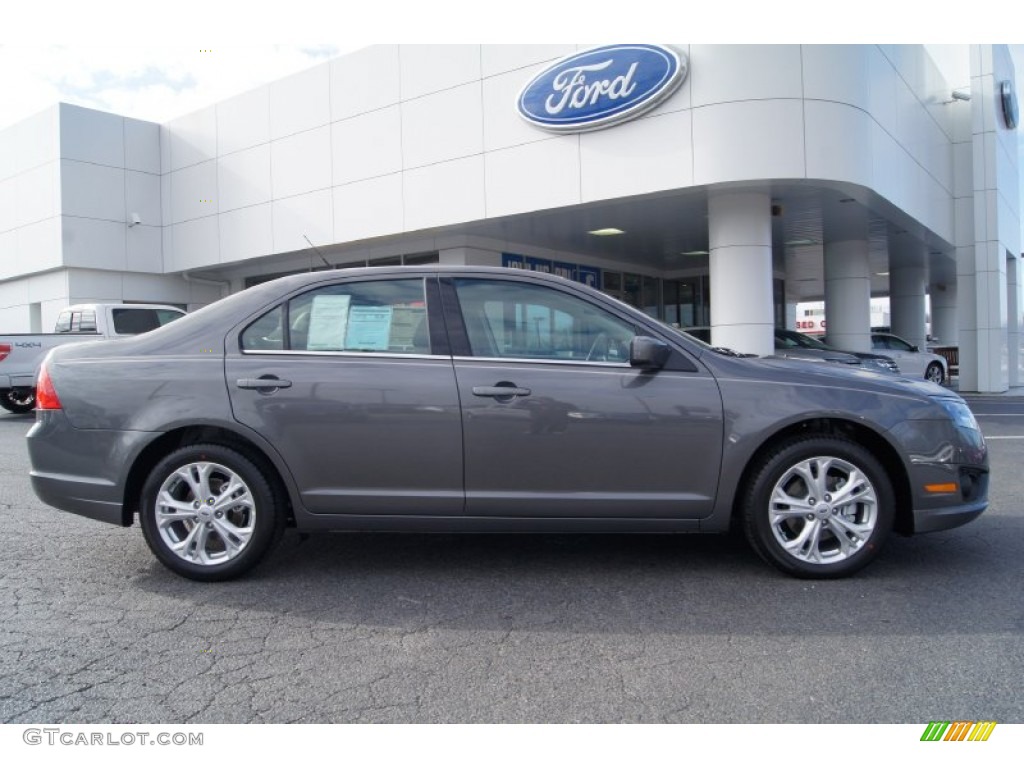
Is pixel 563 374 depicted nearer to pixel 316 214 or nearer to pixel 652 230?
pixel 652 230

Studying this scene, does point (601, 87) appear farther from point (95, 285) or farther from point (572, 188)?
point (95, 285)

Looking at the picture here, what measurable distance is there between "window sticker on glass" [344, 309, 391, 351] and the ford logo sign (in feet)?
29.6

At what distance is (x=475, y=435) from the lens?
162 inches

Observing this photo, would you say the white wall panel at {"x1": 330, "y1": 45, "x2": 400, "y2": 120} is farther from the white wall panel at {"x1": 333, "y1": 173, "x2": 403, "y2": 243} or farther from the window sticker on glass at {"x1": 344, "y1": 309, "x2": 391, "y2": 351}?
the window sticker on glass at {"x1": 344, "y1": 309, "x2": 391, "y2": 351}

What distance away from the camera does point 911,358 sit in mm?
19281

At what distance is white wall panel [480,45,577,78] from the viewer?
13016 millimetres

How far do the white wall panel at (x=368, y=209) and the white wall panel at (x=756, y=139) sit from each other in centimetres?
644

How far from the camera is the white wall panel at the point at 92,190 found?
19.8m

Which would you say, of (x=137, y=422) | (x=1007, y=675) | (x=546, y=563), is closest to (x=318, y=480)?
(x=137, y=422)

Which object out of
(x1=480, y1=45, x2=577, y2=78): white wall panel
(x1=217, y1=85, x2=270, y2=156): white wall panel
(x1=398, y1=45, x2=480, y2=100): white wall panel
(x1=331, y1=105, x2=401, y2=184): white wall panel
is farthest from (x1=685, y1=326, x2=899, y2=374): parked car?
(x1=217, y1=85, x2=270, y2=156): white wall panel

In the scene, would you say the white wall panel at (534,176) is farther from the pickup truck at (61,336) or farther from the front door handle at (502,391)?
the front door handle at (502,391)

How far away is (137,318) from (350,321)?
36.3 ft

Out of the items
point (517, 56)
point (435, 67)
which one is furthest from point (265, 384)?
point (435, 67)

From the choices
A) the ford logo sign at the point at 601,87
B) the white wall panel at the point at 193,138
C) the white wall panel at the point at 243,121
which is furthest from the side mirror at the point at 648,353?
the white wall panel at the point at 193,138
